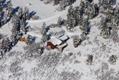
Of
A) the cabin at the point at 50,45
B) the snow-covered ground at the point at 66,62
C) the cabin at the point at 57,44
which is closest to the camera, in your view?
the snow-covered ground at the point at 66,62


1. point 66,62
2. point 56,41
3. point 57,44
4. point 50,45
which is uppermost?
point 50,45

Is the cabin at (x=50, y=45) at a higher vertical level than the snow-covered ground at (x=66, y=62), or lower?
higher

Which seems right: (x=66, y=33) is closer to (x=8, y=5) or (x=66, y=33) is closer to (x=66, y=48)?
(x=66, y=48)

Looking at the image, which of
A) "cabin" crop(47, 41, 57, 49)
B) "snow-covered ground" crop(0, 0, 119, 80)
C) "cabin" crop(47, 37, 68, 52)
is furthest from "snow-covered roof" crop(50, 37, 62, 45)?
"snow-covered ground" crop(0, 0, 119, 80)

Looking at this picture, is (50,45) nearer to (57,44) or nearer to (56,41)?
(57,44)

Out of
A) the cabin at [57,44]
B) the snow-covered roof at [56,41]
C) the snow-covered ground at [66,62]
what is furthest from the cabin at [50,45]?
the snow-covered ground at [66,62]

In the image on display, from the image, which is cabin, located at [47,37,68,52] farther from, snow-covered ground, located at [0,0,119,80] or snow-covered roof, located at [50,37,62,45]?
snow-covered ground, located at [0,0,119,80]

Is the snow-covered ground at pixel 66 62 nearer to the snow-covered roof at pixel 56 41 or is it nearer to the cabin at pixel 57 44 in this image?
the cabin at pixel 57 44

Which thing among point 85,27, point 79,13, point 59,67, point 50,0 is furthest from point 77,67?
point 50,0

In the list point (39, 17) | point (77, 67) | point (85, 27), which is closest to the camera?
point (77, 67)

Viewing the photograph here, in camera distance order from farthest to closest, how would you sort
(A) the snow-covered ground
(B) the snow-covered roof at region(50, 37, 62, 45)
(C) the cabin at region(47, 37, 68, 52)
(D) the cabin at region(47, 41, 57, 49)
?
(B) the snow-covered roof at region(50, 37, 62, 45) → (D) the cabin at region(47, 41, 57, 49) → (C) the cabin at region(47, 37, 68, 52) → (A) the snow-covered ground

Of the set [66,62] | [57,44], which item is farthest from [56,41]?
[66,62]
